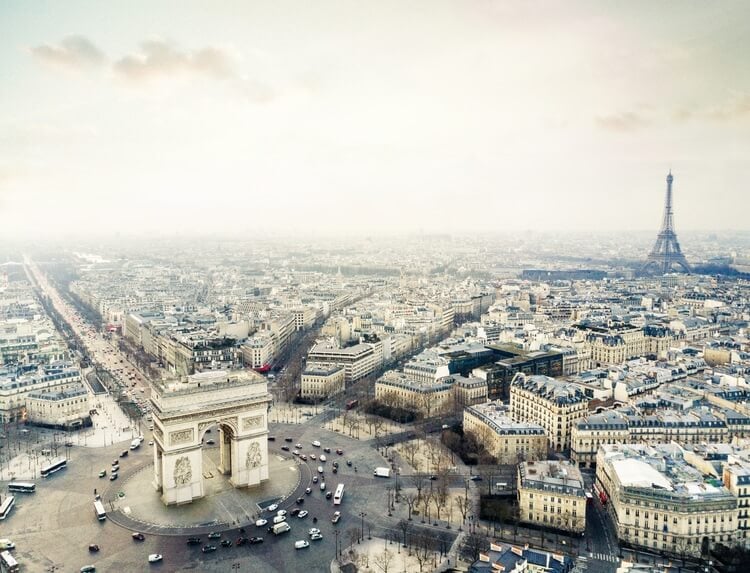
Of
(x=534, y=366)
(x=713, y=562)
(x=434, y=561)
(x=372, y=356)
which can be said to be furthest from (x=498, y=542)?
(x=372, y=356)

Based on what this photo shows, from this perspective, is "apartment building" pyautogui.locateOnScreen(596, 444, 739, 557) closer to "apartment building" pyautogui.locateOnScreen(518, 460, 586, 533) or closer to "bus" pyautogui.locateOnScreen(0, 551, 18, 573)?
"apartment building" pyautogui.locateOnScreen(518, 460, 586, 533)

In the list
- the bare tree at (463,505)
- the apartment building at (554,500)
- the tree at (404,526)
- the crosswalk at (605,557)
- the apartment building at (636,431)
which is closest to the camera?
the crosswalk at (605,557)

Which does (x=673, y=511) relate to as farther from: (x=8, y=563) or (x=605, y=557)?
(x=8, y=563)

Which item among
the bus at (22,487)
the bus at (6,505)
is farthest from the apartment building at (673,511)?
the bus at (22,487)

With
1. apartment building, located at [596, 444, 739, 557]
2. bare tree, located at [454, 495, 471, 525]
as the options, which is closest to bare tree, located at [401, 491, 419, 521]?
bare tree, located at [454, 495, 471, 525]

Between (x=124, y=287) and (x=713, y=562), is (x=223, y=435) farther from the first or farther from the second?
(x=124, y=287)

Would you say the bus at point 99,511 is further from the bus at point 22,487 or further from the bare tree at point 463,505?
the bare tree at point 463,505
